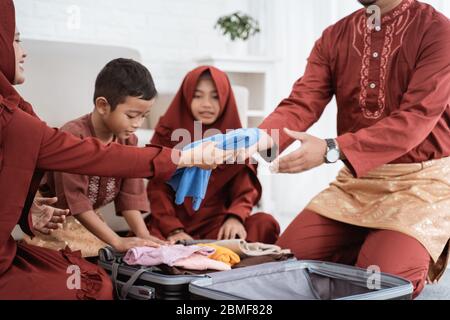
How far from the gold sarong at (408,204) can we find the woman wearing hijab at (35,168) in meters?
0.68

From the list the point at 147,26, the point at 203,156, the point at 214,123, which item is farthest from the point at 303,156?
the point at 147,26

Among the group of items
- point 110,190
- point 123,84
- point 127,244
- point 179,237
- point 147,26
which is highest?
point 147,26

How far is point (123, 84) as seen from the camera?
2.15 meters

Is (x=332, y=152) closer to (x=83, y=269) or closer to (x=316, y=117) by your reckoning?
(x=316, y=117)

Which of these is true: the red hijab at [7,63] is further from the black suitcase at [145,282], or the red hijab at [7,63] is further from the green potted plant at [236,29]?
the green potted plant at [236,29]

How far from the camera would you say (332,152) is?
6.39ft

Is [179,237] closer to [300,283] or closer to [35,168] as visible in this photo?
[300,283]

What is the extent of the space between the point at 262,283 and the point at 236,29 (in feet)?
8.67

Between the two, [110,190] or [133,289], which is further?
[110,190]

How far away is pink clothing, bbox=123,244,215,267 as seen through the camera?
1841mm
